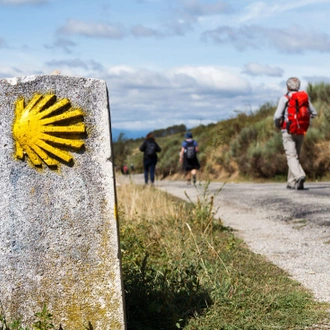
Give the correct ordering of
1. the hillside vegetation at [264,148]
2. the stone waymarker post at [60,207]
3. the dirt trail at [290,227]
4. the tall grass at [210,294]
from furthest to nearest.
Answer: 1. the hillside vegetation at [264,148]
2. the dirt trail at [290,227]
3. the tall grass at [210,294]
4. the stone waymarker post at [60,207]

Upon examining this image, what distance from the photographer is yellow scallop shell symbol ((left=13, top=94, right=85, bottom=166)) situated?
136 inches

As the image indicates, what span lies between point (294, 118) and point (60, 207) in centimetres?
988

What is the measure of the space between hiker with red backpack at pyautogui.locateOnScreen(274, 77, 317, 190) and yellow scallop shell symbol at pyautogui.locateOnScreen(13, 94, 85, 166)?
9.64 meters

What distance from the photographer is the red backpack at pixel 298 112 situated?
12.6 m

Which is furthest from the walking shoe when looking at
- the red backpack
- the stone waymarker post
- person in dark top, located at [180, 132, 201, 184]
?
the stone waymarker post

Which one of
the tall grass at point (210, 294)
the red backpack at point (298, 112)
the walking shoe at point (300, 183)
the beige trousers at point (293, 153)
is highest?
the red backpack at point (298, 112)

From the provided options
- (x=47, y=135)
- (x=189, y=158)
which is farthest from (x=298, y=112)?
(x=47, y=135)

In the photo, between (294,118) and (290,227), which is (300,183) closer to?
(294,118)

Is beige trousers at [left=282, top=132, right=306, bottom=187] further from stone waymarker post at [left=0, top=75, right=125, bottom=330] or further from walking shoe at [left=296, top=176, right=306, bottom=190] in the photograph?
stone waymarker post at [left=0, top=75, right=125, bottom=330]

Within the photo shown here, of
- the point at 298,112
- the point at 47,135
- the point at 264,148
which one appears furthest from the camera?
the point at 264,148

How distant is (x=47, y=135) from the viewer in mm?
3574

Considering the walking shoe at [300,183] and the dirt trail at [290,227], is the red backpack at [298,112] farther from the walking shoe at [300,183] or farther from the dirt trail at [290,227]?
the dirt trail at [290,227]

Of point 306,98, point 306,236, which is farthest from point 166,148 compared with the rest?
point 306,236

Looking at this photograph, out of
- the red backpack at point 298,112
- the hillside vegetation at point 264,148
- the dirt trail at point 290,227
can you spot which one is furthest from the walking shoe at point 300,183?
the hillside vegetation at point 264,148
